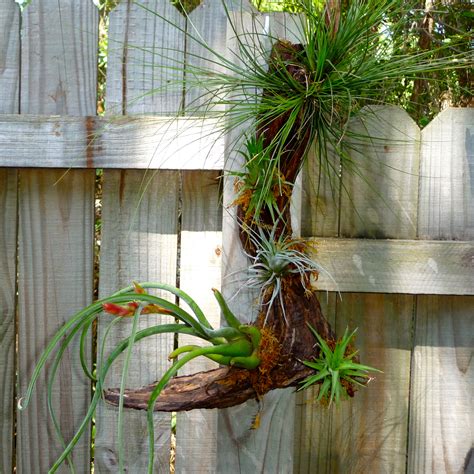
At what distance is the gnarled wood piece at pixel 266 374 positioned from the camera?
1.31 meters

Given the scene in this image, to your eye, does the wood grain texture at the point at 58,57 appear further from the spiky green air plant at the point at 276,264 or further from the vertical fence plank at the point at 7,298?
the spiky green air plant at the point at 276,264

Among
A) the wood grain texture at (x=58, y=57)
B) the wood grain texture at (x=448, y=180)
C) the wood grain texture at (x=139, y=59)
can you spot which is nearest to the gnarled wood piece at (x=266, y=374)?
the wood grain texture at (x=448, y=180)

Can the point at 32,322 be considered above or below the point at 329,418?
above

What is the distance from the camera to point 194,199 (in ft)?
5.44

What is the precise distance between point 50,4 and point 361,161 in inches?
32.1

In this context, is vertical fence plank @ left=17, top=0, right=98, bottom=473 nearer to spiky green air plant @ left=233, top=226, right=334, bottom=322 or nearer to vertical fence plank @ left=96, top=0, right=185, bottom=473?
vertical fence plank @ left=96, top=0, right=185, bottom=473

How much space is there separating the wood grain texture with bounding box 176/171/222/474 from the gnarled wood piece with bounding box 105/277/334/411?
0.32m

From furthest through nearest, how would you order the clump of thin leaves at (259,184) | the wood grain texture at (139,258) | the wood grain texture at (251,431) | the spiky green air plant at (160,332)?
the wood grain texture at (139,258)
the wood grain texture at (251,431)
the clump of thin leaves at (259,184)
the spiky green air plant at (160,332)

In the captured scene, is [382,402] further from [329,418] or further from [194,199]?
[194,199]

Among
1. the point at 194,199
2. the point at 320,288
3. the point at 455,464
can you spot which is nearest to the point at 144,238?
the point at 194,199

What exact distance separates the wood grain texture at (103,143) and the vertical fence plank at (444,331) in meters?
0.52

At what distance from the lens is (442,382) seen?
1706 mm

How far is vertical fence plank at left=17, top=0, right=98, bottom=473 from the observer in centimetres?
163

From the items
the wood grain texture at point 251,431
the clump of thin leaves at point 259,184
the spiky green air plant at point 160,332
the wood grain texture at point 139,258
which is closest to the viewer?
the spiky green air plant at point 160,332
